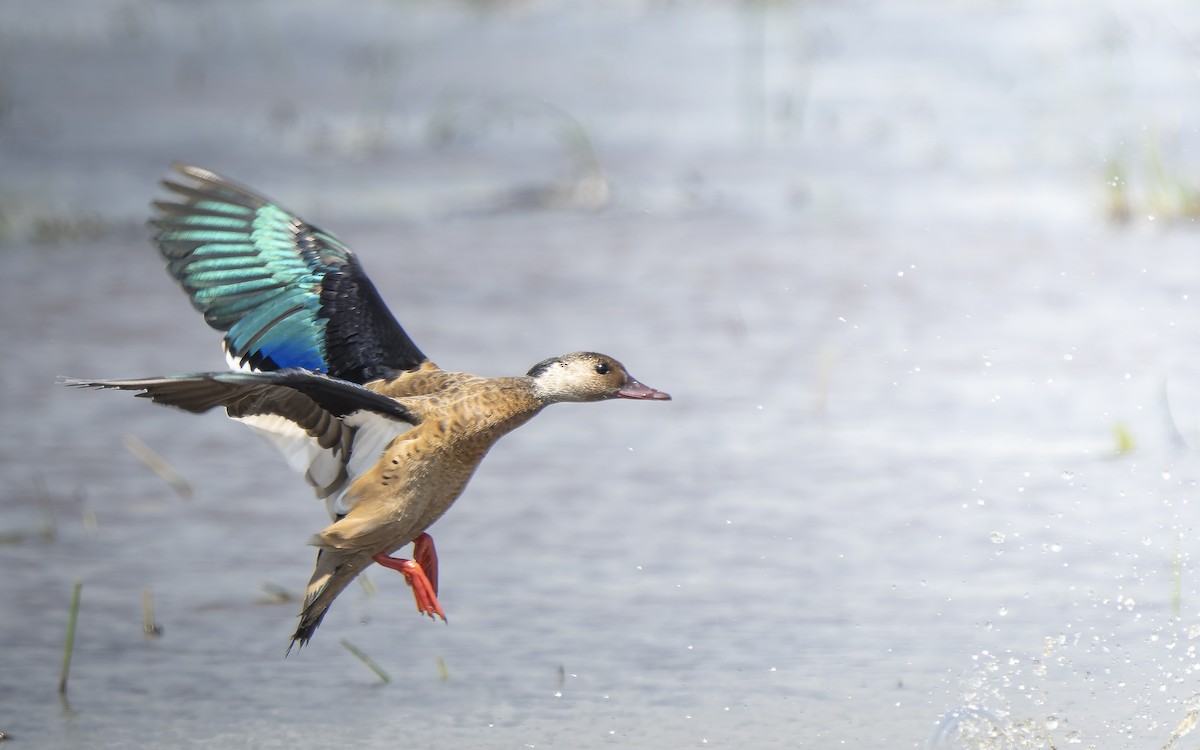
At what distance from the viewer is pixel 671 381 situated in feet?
27.2

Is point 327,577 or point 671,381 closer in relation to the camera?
point 327,577

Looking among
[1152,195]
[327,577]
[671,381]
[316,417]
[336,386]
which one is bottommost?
[671,381]

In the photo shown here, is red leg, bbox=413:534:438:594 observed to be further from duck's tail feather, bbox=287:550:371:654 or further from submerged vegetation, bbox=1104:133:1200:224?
submerged vegetation, bbox=1104:133:1200:224

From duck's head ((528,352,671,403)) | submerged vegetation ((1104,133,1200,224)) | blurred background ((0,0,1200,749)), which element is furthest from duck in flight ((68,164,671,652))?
submerged vegetation ((1104,133,1200,224))

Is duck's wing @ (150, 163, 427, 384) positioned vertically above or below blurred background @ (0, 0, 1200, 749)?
above

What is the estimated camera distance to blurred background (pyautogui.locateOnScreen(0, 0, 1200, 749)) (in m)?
5.55

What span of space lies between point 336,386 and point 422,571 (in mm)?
647

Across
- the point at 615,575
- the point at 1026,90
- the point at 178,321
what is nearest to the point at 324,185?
the point at 178,321

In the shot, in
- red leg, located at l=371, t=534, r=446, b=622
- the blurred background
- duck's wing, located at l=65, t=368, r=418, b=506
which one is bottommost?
the blurred background

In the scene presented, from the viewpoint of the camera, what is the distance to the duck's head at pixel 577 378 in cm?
509

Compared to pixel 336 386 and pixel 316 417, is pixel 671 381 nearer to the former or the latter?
pixel 316 417

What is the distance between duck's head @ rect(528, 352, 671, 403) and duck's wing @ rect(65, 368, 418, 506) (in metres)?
0.33

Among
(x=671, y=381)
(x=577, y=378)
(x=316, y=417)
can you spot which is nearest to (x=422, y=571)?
(x=316, y=417)

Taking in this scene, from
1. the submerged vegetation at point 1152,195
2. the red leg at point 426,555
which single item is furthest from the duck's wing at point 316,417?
the submerged vegetation at point 1152,195
